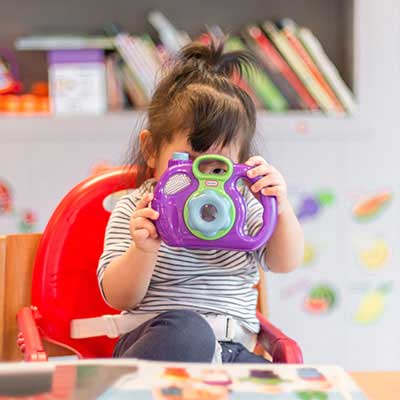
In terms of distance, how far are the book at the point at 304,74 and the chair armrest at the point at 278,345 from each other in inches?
38.6

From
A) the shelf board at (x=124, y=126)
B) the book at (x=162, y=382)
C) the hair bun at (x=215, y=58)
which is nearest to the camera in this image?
the book at (x=162, y=382)

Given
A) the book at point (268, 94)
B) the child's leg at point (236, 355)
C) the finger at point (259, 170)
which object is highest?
the book at point (268, 94)

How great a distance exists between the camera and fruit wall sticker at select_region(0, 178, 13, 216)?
5.71 ft

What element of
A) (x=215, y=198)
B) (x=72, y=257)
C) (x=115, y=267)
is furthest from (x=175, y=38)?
(x=215, y=198)

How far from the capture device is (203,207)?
70 centimetres

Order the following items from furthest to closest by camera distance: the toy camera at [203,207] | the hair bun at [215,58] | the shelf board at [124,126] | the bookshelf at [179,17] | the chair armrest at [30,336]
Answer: the bookshelf at [179,17], the shelf board at [124,126], the hair bun at [215,58], the chair armrest at [30,336], the toy camera at [203,207]

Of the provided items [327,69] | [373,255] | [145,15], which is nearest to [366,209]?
[373,255]

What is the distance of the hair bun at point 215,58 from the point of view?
963 mm

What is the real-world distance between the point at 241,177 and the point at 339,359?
1210mm

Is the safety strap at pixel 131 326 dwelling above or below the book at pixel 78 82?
below

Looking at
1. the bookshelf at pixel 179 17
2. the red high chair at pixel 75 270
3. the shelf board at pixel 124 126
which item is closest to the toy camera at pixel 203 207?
the red high chair at pixel 75 270

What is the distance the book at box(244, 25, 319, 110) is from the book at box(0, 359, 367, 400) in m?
1.36

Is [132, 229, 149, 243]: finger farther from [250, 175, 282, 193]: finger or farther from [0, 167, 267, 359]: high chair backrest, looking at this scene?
[0, 167, 267, 359]: high chair backrest

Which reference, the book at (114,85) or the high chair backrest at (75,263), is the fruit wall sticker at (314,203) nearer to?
the book at (114,85)
